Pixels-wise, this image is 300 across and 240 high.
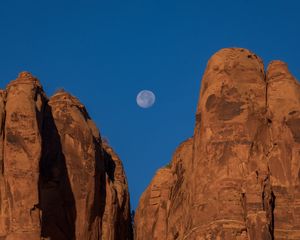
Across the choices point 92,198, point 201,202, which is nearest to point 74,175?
point 92,198

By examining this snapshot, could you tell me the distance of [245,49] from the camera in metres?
59.8

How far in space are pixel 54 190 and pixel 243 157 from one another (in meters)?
10.9

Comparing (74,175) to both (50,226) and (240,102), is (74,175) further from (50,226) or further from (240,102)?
(240,102)

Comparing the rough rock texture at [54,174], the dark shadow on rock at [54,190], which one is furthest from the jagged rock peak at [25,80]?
the dark shadow on rock at [54,190]

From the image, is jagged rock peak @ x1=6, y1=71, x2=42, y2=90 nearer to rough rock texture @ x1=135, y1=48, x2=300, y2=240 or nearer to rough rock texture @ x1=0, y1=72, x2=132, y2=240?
rough rock texture @ x1=0, y1=72, x2=132, y2=240

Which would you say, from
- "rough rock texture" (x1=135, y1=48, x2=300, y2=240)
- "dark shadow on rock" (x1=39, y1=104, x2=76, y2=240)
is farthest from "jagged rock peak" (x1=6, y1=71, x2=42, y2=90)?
"rough rock texture" (x1=135, y1=48, x2=300, y2=240)

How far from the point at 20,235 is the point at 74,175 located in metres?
9.19

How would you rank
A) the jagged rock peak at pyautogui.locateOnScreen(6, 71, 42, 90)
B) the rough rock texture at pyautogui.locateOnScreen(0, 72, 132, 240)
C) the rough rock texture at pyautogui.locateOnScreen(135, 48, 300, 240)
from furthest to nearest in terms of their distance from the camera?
the jagged rock peak at pyautogui.locateOnScreen(6, 71, 42, 90) < the rough rock texture at pyautogui.locateOnScreen(0, 72, 132, 240) < the rough rock texture at pyautogui.locateOnScreen(135, 48, 300, 240)

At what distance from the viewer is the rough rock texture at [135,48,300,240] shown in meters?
53.0

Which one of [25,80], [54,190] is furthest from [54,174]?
[25,80]

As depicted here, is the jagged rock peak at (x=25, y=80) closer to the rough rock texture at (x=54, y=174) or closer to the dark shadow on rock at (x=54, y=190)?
the rough rock texture at (x=54, y=174)

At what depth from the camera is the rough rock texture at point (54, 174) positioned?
54219 millimetres

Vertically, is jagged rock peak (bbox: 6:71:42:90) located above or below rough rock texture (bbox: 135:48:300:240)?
above

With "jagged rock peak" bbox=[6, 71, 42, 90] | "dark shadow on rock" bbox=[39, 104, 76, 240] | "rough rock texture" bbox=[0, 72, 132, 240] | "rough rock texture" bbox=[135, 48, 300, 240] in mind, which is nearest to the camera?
"rough rock texture" bbox=[135, 48, 300, 240]
